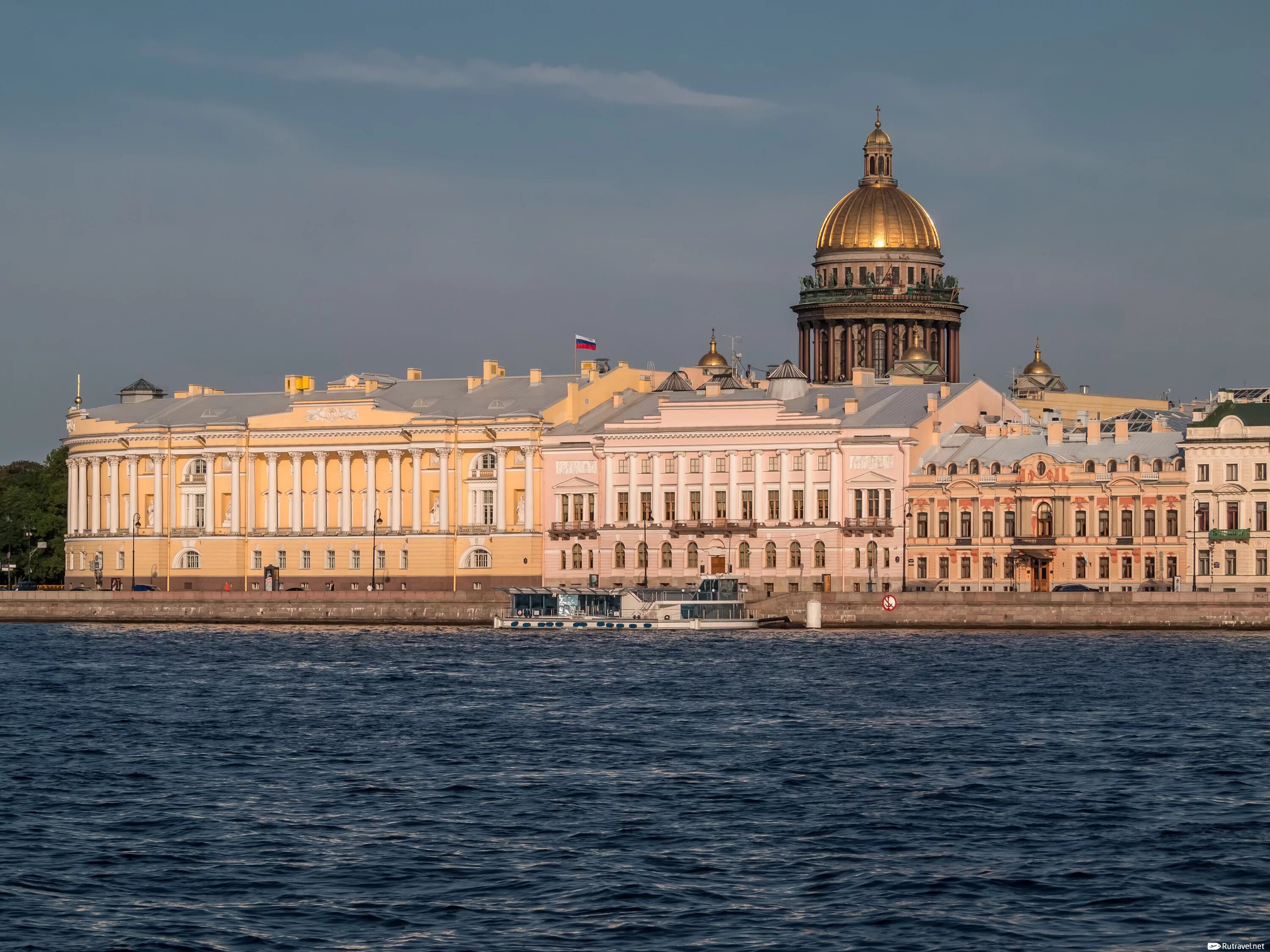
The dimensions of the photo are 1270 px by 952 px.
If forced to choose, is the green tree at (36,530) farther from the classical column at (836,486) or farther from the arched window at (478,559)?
the classical column at (836,486)

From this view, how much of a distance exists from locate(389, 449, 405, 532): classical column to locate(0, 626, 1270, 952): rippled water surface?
45376 mm

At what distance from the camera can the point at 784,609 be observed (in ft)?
269

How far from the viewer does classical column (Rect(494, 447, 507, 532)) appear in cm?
10056

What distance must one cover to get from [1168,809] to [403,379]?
82972 millimetres

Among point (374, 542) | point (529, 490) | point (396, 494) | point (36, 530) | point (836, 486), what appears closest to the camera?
point (836, 486)

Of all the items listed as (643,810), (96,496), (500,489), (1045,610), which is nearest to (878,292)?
(500,489)

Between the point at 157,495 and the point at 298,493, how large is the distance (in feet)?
22.3

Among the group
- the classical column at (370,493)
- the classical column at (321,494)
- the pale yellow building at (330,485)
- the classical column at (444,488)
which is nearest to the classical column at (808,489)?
the pale yellow building at (330,485)

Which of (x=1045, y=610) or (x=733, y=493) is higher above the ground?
(x=733, y=493)

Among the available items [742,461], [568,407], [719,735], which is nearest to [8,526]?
[568,407]

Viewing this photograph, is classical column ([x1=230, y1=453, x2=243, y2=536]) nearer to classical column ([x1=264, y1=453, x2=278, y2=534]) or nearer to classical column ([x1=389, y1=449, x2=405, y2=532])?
classical column ([x1=264, y1=453, x2=278, y2=534])

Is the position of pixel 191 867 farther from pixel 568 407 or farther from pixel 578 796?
pixel 568 407

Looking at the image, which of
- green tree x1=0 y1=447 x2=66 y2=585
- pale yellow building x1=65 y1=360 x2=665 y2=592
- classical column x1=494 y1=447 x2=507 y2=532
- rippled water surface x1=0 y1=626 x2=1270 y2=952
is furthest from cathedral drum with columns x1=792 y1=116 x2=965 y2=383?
rippled water surface x1=0 y1=626 x2=1270 y2=952

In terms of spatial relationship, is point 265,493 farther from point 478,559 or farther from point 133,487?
point 478,559
